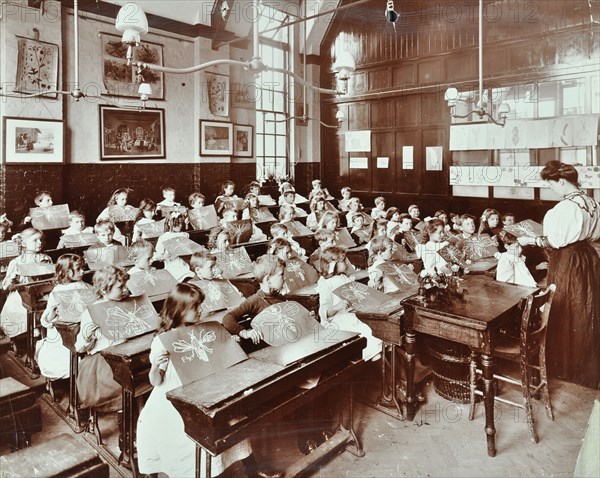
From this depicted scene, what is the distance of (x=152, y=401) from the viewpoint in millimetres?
2516

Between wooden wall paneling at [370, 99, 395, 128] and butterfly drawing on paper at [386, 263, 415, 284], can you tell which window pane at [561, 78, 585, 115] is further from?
butterfly drawing on paper at [386, 263, 415, 284]

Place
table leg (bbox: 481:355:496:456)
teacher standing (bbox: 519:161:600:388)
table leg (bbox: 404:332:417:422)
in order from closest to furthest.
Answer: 1. table leg (bbox: 481:355:496:456)
2. table leg (bbox: 404:332:417:422)
3. teacher standing (bbox: 519:161:600:388)

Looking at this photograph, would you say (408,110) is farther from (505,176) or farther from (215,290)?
(215,290)

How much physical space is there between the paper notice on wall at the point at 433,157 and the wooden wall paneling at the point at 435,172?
0.05 metres

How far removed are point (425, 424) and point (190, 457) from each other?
1.74 meters

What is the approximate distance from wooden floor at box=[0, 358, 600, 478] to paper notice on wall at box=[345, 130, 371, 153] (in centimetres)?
790

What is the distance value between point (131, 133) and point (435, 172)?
582 cm

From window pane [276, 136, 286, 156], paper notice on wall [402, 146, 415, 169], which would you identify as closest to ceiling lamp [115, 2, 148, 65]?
paper notice on wall [402, 146, 415, 169]

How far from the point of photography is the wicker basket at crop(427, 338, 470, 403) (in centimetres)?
369

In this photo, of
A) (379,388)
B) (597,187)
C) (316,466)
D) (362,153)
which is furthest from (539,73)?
(316,466)

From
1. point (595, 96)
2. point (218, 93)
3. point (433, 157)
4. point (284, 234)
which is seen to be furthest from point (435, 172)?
point (284, 234)

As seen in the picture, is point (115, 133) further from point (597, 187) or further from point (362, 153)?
point (597, 187)

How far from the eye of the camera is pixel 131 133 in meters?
8.57

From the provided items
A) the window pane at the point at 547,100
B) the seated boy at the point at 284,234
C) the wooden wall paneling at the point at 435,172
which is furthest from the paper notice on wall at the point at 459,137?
the seated boy at the point at 284,234
